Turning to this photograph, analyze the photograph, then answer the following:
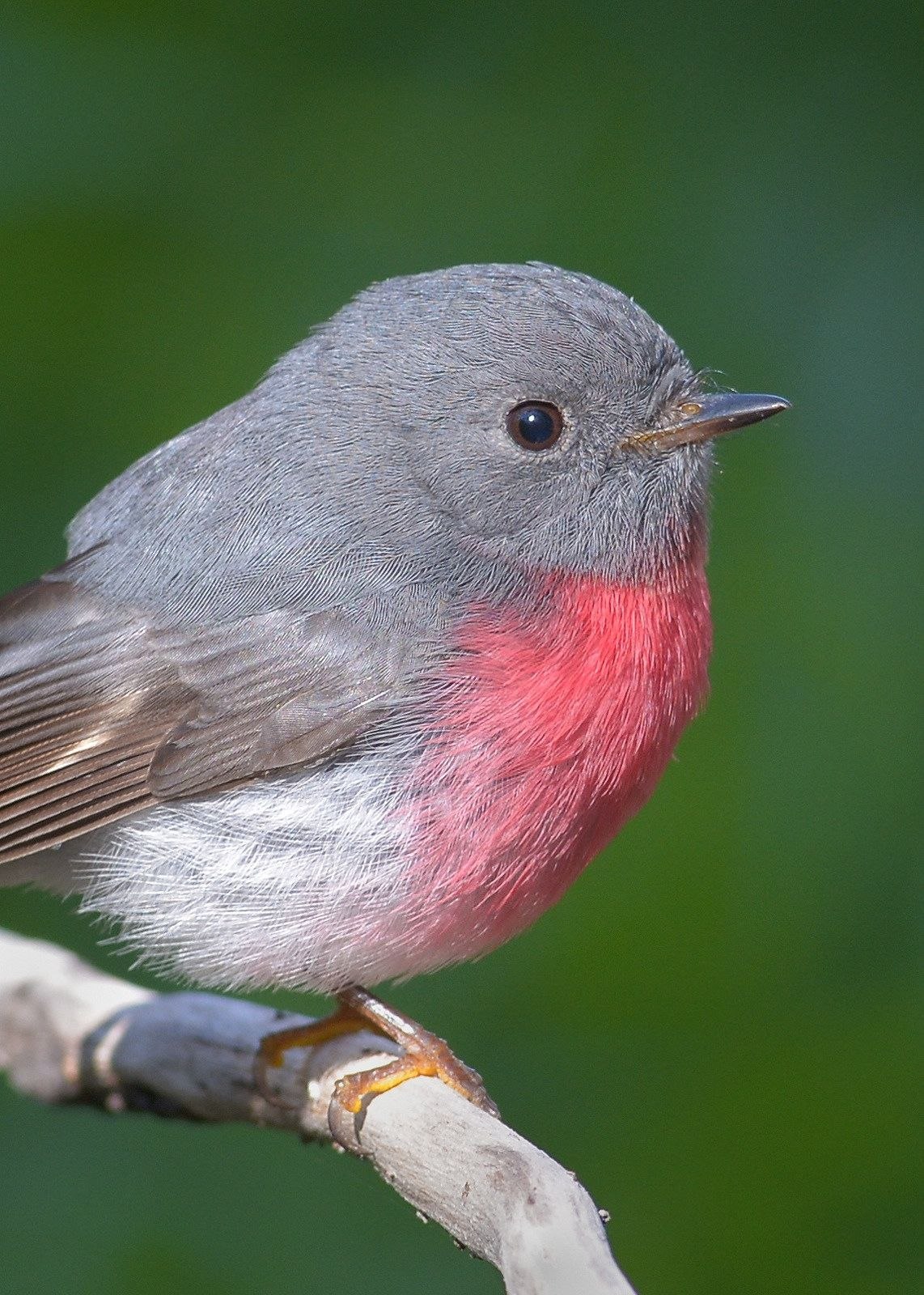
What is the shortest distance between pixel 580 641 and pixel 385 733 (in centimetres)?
43

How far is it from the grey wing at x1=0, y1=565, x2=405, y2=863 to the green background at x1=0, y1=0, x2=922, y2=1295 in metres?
1.10

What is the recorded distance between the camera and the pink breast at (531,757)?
3.41 metres

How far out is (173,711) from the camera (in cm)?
358

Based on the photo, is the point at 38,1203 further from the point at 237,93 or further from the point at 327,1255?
the point at 237,93

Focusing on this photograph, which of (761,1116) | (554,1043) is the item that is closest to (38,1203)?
(554,1043)

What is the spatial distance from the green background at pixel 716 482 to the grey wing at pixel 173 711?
110 centimetres

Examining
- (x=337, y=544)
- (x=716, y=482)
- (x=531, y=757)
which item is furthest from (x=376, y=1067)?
(x=716, y=482)

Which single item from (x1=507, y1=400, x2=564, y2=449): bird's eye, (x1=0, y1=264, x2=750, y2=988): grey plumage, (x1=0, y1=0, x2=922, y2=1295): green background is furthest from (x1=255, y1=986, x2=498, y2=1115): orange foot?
(x1=507, y1=400, x2=564, y2=449): bird's eye

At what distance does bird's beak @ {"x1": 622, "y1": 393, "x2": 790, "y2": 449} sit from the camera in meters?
3.65

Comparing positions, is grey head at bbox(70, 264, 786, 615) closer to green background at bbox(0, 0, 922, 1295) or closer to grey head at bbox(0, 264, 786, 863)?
grey head at bbox(0, 264, 786, 863)

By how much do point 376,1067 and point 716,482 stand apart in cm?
153

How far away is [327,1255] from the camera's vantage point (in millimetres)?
4715

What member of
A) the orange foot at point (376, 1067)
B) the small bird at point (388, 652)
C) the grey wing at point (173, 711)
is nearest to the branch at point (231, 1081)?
the orange foot at point (376, 1067)

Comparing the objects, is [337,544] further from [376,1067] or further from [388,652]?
[376,1067]
